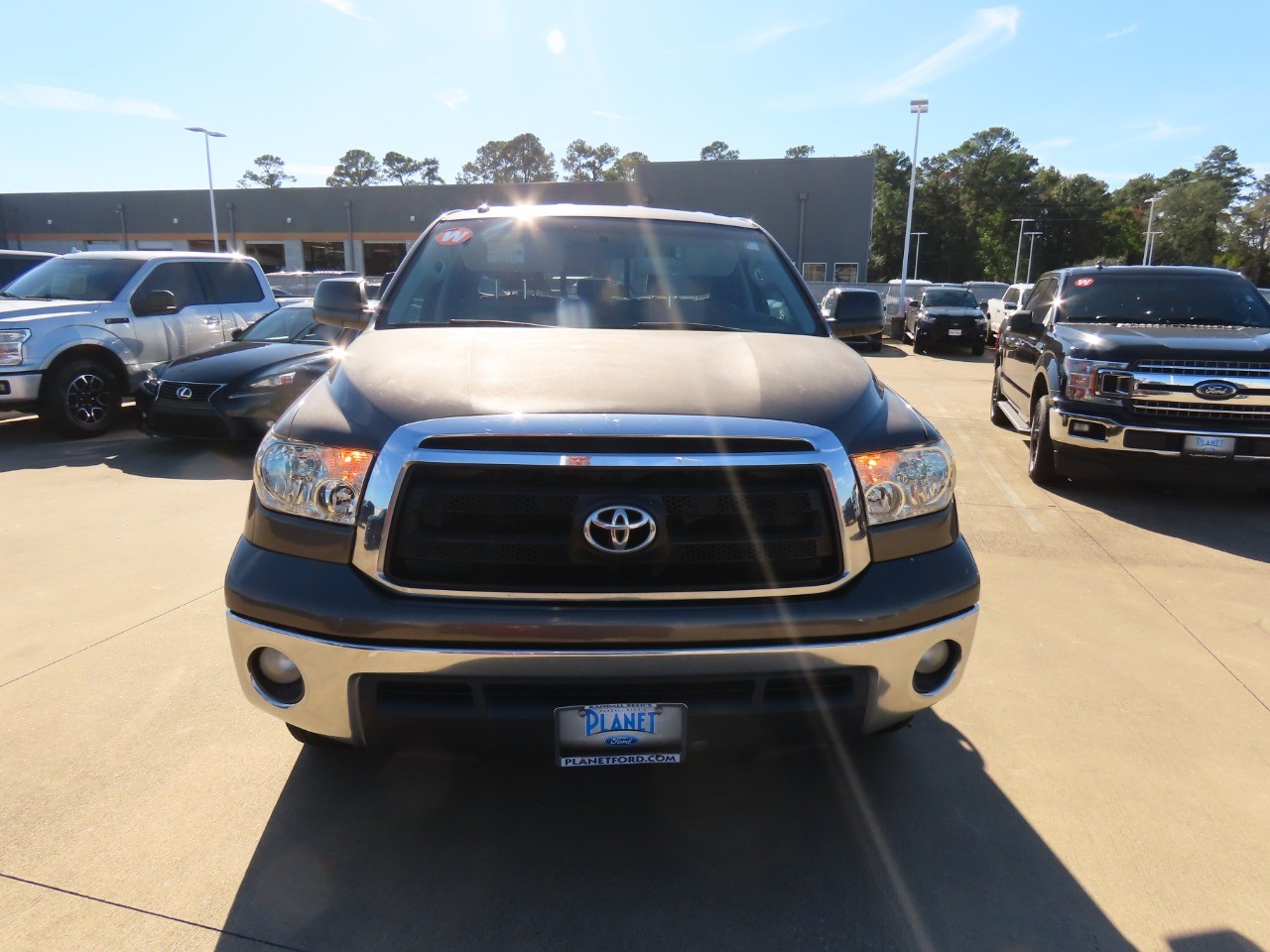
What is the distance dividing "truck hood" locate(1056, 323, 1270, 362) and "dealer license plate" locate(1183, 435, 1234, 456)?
0.56m

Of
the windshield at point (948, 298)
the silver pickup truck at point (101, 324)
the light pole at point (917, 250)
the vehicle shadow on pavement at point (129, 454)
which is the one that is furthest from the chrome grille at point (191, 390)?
the light pole at point (917, 250)

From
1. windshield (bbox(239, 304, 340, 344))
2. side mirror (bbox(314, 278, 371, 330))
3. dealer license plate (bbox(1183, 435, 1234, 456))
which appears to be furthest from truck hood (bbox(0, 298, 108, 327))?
dealer license plate (bbox(1183, 435, 1234, 456))

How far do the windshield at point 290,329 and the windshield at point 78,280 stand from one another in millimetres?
1517

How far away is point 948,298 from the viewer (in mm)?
21484

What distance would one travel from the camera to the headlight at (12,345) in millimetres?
8234

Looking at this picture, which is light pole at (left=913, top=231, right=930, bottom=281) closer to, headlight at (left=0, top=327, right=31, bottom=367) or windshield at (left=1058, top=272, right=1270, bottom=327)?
windshield at (left=1058, top=272, right=1270, bottom=327)

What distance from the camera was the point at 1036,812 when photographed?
2676mm

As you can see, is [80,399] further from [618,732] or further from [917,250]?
[917,250]

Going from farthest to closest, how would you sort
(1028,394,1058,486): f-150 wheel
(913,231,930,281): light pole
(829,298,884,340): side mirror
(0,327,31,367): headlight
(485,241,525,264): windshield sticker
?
(913,231,930,281): light pole
(0,327,31,367): headlight
(1028,394,1058,486): f-150 wheel
(829,298,884,340): side mirror
(485,241,525,264): windshield sticker

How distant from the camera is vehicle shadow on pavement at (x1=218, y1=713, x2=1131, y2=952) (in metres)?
2.16

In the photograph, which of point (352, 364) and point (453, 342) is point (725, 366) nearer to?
point (453, 342)

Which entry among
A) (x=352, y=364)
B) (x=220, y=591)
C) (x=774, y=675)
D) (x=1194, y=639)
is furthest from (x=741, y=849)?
(x=220, y=591)

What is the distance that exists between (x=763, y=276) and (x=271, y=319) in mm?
7191

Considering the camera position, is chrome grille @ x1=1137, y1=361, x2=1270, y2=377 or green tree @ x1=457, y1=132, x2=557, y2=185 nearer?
chrome grille @ x1=1137, y1=361, x2=1270, y2=377
